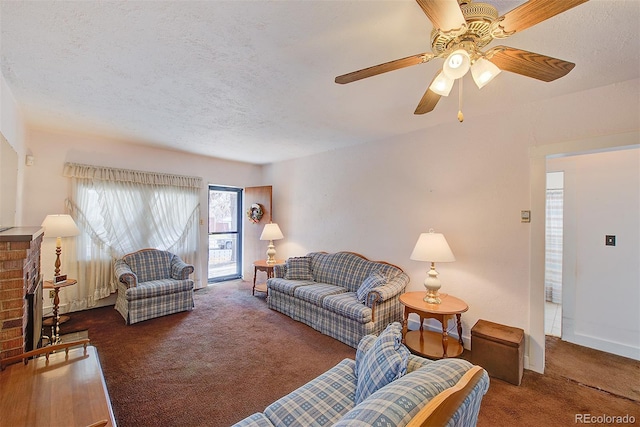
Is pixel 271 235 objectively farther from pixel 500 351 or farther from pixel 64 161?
pixel 500 351

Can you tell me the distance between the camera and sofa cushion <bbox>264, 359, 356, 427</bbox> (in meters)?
1.30

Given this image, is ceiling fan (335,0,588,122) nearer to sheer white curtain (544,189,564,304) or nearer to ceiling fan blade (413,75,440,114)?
ceiling fan blade (413,75,440,114)

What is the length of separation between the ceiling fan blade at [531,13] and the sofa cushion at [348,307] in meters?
2.50

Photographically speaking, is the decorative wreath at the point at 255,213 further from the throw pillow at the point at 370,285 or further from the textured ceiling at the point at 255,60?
the throw pillow at the point at 370,285

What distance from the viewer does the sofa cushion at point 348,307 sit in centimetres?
280

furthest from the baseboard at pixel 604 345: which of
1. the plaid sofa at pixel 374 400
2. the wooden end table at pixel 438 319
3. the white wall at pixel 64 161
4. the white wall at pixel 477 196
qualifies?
the white wall at pixel 64 161

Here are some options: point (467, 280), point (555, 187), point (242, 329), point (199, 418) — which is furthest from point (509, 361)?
point (555, 187)

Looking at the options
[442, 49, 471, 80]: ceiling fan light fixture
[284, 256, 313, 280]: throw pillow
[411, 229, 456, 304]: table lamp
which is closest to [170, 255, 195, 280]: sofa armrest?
[284, 256, 313, 280]: throw pillow

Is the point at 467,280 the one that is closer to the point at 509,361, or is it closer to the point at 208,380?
the point at 509,361

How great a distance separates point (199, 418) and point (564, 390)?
2.85 m

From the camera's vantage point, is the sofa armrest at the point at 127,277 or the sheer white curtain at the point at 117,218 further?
the sheer white curtain at the point at 117,218

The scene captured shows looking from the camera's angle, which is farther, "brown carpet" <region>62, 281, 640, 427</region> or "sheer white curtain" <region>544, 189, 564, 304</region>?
"sheer white curtain" <region>544, 189, 564, 304</region>

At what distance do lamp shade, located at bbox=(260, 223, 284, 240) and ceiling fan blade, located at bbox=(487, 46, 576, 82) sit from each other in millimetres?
3984

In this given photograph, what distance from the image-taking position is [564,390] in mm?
2170
